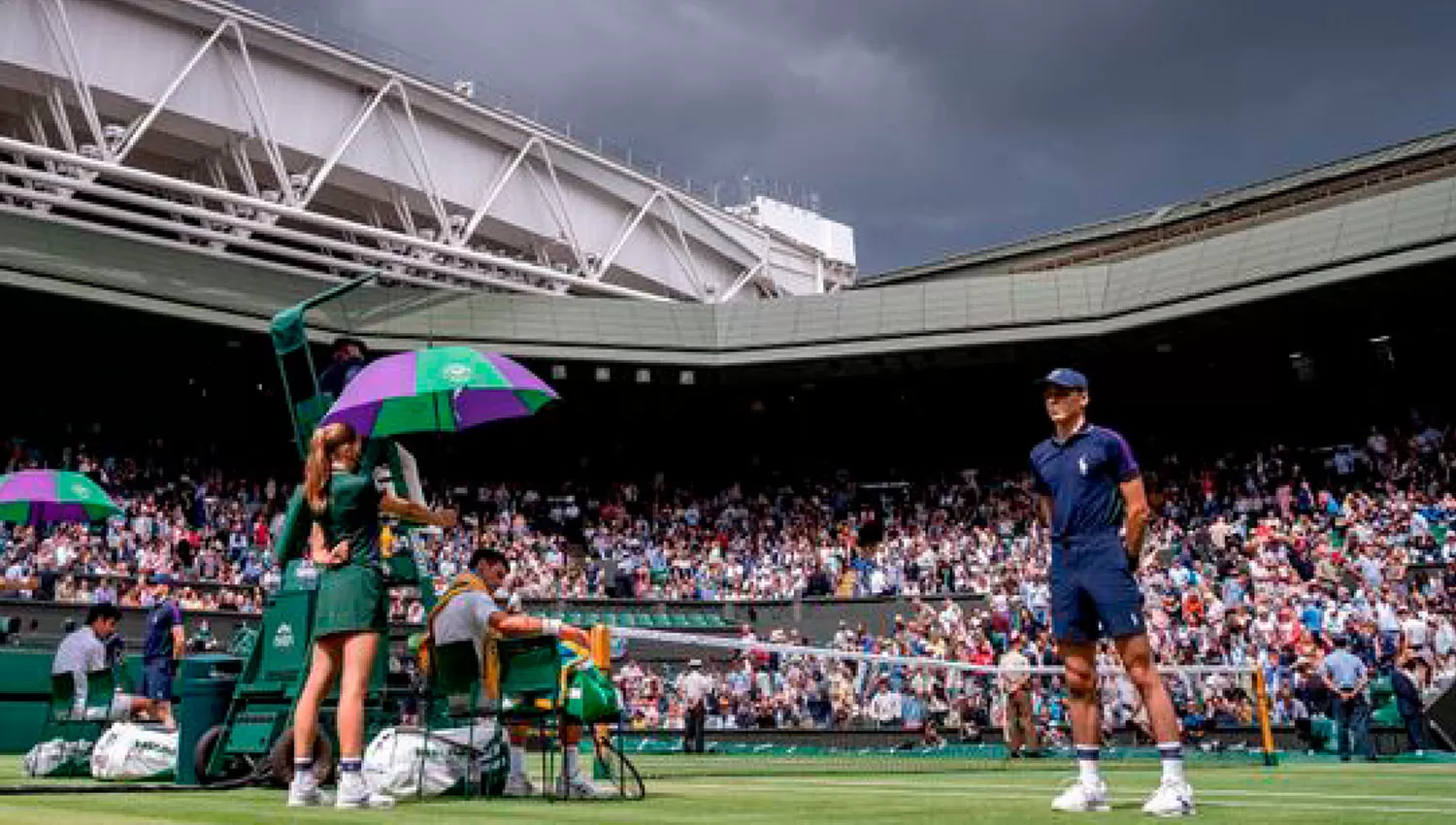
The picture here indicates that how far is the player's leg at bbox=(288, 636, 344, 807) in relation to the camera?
22.0ft

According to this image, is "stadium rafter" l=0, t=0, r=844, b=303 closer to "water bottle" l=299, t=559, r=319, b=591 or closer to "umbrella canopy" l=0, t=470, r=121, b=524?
"umbrella canopy" l=0, t=470, r=121, b=524

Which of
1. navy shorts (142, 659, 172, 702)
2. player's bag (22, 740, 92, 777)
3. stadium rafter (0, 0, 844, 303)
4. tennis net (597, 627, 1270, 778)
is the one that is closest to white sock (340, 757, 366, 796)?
player's bag (22, 740, 92, 777)

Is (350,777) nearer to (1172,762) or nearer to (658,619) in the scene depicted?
(1172,762)

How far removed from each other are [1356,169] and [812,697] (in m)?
26.9

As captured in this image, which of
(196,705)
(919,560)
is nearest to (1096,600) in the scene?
(196,705)

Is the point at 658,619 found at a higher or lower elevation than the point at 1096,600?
higher

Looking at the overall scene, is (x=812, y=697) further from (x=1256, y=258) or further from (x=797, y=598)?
(x=1256, y=258)

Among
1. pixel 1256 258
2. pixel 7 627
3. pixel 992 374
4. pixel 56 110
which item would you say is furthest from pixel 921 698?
pixel 56 110

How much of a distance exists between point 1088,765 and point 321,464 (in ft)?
14.1

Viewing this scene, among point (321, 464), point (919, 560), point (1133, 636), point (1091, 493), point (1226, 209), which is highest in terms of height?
point (1226, 209)

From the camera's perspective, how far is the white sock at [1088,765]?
251 inches

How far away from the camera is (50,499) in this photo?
48.3 feet

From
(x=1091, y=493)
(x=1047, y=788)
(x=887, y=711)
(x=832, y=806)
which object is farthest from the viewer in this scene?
(x=887, y=711)

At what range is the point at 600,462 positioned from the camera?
42.7m
